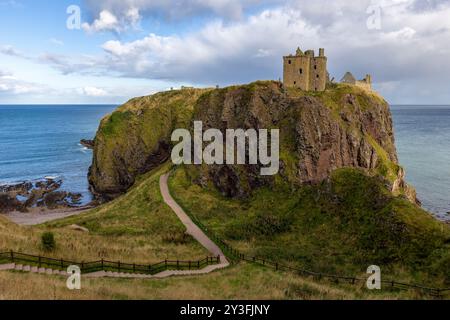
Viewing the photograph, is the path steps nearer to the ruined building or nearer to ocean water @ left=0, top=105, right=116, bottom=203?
the ruined building

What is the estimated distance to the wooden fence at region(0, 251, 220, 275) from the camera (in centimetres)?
2778

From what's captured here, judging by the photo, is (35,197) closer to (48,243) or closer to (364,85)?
(48,243)

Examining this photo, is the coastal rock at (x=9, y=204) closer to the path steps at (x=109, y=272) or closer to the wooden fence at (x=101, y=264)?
the wooden fence at (x=101, y=264)

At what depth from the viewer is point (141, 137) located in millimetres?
93875

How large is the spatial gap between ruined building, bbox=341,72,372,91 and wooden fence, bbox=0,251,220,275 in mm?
54060

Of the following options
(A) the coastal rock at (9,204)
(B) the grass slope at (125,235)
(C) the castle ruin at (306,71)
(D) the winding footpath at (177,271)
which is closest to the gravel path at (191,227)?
(D) the winding footpath at (177,271)

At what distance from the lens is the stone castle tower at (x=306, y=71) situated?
6569 centimetres

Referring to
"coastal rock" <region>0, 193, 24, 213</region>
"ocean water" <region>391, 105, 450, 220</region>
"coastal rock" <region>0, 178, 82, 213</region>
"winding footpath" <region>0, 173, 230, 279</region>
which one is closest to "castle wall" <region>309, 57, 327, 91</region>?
"winding footpath" <region>0, 173, 230, 279</region>

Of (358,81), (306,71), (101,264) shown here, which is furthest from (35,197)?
(358,81)
